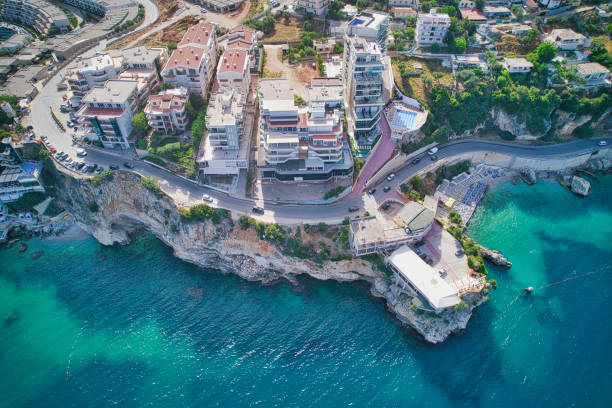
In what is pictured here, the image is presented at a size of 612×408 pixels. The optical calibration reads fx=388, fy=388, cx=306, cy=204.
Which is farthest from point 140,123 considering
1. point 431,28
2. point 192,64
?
point 431,28

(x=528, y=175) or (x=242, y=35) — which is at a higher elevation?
(x=242, y=35)

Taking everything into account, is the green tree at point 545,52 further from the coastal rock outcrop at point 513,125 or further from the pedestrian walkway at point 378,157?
the pedestrian walkway at point 378,157

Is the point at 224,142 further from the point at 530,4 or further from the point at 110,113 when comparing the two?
the point at 530,4

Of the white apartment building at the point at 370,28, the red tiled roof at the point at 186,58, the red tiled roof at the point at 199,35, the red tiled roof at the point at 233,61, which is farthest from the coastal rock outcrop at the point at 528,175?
the red tiled roof at the point at 199,35

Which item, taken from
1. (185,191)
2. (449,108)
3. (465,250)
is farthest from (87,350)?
(449,108)

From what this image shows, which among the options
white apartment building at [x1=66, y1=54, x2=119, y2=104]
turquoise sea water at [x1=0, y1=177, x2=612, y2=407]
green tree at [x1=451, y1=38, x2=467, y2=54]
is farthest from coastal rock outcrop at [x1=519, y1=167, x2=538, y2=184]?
white apartment building at [x1=66, y1=54, x2=119, y2=104]

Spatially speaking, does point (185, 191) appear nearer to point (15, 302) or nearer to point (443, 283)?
point (15, 302)
